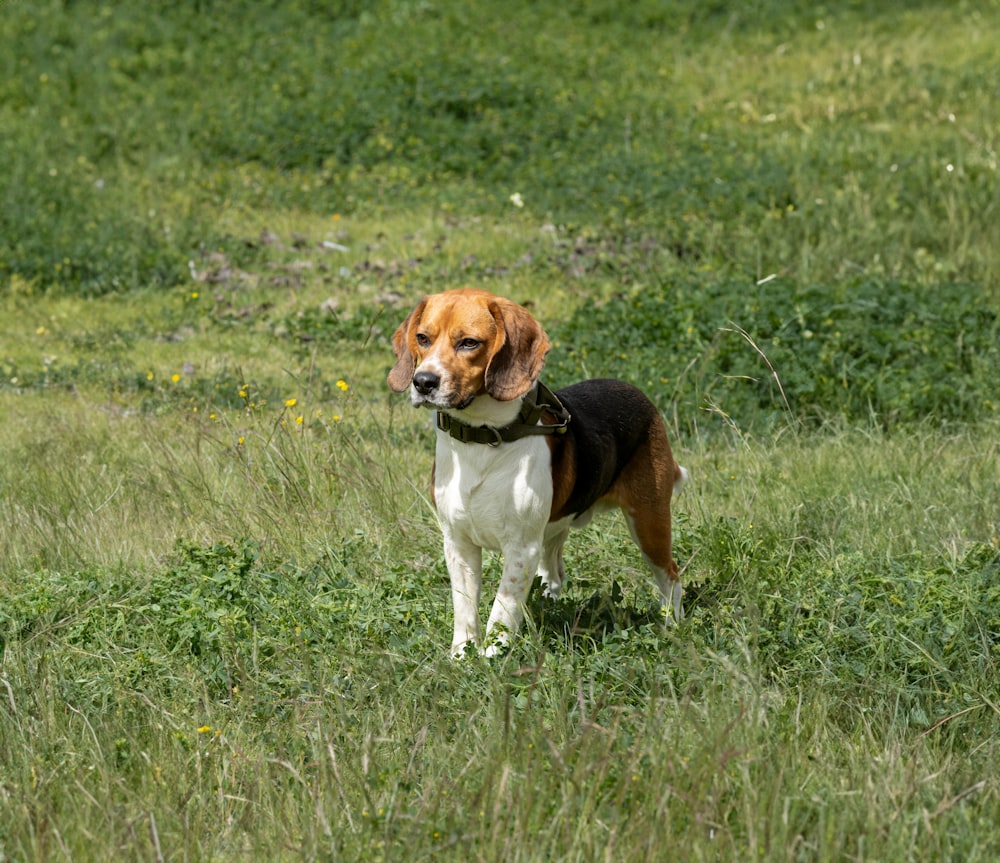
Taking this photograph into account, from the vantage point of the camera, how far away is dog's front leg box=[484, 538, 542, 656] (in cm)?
451

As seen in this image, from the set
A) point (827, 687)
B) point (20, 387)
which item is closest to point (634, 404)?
point (827, 687)

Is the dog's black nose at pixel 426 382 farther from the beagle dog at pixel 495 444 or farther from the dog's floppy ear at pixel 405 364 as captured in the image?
the dog's floppy ear at pixel 405 364

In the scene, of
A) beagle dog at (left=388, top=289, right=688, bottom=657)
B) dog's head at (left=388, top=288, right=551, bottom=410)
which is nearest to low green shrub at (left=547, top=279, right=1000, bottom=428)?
beagle dog at (left=388, top=289, right=688, bottom=657)

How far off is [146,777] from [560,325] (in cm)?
614

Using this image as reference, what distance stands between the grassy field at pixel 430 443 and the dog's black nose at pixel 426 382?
930 mm

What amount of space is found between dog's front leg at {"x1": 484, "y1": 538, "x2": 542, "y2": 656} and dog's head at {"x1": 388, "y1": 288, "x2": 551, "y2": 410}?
1.86ft

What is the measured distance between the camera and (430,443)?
7.22 metres

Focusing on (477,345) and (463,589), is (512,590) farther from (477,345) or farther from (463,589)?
(477,345)

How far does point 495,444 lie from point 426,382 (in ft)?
1.35

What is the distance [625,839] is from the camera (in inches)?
130

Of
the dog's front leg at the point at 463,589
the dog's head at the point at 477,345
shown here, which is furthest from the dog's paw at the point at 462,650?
the dog's head at the point at 477,345

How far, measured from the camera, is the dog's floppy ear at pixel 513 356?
4.32 m

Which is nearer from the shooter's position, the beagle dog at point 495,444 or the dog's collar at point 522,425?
the beagle dog at point 495,444

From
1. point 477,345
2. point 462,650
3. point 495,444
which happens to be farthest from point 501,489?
point 462,650
